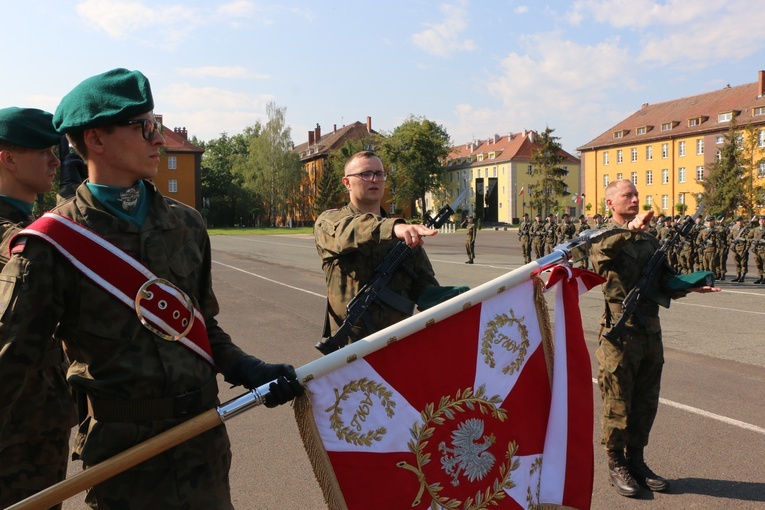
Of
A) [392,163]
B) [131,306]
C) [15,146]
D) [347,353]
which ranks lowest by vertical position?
[347,353]

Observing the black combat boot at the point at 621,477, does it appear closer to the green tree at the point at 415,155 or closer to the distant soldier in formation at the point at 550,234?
the distant soldier in formation at the point at 550,234

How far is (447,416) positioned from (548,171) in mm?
77922

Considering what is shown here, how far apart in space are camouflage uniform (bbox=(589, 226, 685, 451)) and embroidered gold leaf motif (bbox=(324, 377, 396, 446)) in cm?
255

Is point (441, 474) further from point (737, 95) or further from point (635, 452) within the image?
point (737, 95)

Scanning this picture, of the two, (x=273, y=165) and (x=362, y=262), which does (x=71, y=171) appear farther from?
(x=273, y=165)

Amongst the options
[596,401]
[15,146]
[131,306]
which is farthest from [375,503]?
[596,401]

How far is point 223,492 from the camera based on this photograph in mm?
2223

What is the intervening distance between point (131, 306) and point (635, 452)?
12.2 feet

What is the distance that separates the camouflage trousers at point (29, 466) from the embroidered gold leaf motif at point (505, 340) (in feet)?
6.14

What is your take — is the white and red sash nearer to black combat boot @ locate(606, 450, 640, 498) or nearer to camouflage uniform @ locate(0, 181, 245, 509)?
camouflage uniform @ locate(0, 181, 245, 509)

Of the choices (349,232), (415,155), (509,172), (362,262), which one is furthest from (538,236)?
(509,172)

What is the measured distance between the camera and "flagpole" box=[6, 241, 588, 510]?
1.83 metres

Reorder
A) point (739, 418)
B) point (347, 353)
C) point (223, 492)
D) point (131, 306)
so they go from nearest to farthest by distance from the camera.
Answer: point (131, 306)
point (223, 492)
point (347, 353)
point (739, 418)

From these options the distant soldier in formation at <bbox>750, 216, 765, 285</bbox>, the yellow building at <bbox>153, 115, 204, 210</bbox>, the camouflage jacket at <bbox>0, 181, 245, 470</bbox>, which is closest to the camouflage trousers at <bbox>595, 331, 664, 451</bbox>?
the camouflage jacket at <bbox>0, 181, 245, 470</bbox>
